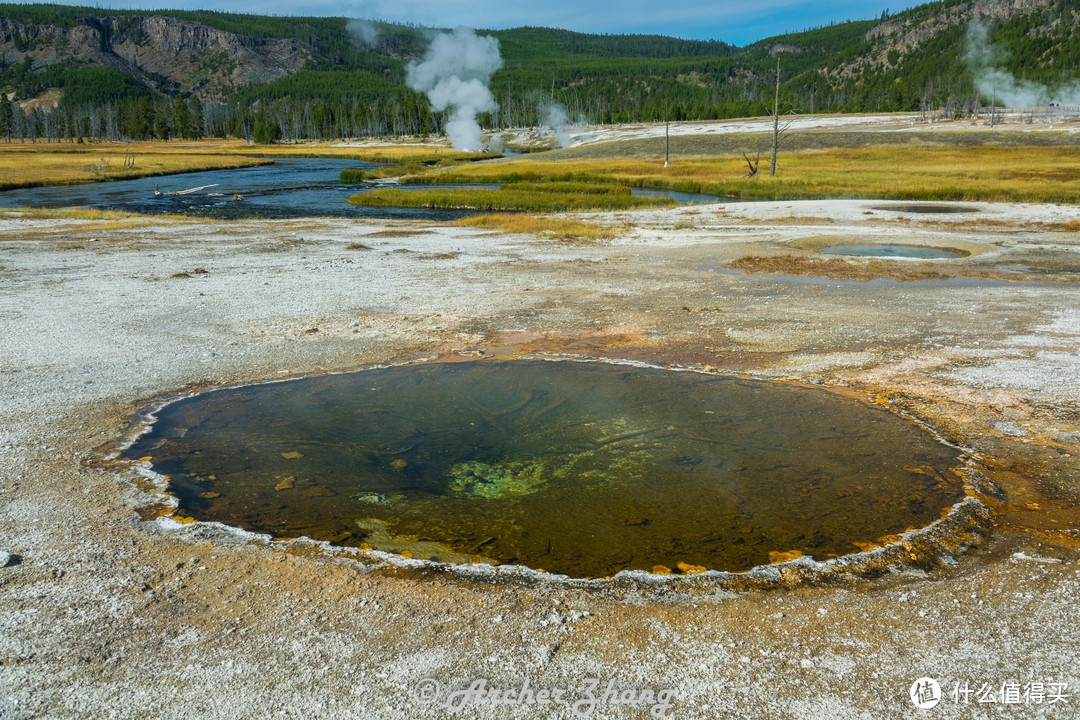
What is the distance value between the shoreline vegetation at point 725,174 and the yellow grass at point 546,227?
7349 mm

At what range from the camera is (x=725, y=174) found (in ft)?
168

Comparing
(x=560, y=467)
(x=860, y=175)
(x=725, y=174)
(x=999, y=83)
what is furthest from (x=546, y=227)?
(x=999, y=83)

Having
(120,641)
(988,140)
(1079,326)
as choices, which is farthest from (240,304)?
(988,140)

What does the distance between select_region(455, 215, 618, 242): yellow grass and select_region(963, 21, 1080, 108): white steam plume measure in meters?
107

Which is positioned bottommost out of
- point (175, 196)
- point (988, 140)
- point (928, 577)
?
point (928, 577)

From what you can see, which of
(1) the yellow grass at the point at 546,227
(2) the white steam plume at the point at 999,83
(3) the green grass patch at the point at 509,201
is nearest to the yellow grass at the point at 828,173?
(3) the green grass patch at the point at 509,201

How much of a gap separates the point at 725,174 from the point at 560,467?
48285 millimetres

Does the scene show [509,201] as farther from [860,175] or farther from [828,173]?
[828,173]

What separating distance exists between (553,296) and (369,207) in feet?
87.3

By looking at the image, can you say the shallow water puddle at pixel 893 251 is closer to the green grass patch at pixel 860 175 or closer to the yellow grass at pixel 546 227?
the yellow grass at pixel 546 227

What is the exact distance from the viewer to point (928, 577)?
5055mm

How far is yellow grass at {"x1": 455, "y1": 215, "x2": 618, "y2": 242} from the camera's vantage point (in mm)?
24766

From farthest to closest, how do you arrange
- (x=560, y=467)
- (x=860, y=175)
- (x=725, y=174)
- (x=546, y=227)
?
(x=725, y=174), (x=860, y=175), (x=546, y=227), (x=560, y=467)

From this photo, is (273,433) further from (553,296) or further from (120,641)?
(553,296)
